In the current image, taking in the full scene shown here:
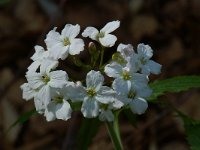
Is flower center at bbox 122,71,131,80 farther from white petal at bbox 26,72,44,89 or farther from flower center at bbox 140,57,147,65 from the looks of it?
white petal at bbox 26,72,44,89

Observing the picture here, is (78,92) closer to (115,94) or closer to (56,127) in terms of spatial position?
(115,94)

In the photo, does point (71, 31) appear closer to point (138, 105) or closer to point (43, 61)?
point (43, 61)

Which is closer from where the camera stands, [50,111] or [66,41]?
[50,111]

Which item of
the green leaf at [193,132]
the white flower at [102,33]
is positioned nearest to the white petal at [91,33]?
the white flower at [102,33]

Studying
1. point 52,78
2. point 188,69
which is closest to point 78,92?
point 52,78

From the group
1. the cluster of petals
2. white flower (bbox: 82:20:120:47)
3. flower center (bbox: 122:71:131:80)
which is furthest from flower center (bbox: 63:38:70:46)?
flower center (bbox: 122:71:131:80)

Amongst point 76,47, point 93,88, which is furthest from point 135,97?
point 76,47

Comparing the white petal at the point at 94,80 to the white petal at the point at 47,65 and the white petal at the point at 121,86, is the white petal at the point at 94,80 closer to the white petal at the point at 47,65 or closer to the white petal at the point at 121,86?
the white petal at the point at 121,86
